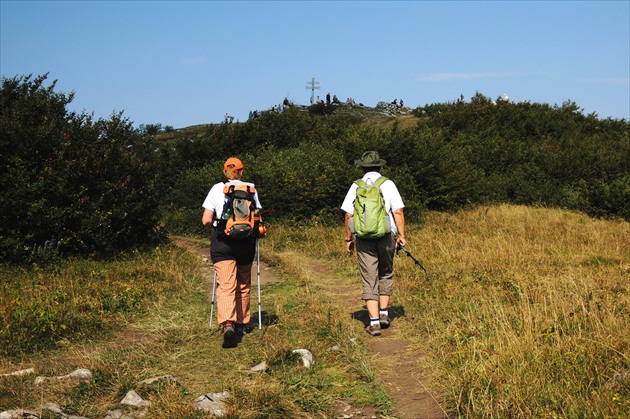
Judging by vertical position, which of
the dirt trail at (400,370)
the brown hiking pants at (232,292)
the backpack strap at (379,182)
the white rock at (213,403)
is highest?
the backpack strap at (379,182)

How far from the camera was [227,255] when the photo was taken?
7184mm

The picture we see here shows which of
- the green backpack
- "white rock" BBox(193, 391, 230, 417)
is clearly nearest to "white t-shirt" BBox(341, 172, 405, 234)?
the green backpack

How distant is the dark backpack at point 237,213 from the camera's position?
6910mm

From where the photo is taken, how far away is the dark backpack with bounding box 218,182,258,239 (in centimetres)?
691

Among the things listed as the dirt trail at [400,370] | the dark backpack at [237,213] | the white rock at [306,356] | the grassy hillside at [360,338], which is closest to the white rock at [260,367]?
the grassy hillside at [360,338]

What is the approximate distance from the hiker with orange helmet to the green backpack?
1277 mm

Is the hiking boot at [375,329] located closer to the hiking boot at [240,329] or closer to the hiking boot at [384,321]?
the hiking boot at [384,321]

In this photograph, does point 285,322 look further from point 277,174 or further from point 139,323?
point 277,174

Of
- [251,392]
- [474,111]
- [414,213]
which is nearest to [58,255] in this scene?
[251,392]

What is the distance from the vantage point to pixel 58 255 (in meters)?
12.2

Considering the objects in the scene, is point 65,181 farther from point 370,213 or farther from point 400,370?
point 400,370

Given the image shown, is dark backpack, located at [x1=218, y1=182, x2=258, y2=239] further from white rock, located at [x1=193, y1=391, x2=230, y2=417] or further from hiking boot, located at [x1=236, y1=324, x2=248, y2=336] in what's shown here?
white rock, located at [x1=193, y1=391, x2=230, y2=417]

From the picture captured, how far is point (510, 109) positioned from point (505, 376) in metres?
42.7

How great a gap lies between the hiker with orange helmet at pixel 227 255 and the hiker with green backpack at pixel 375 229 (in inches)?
50.9
